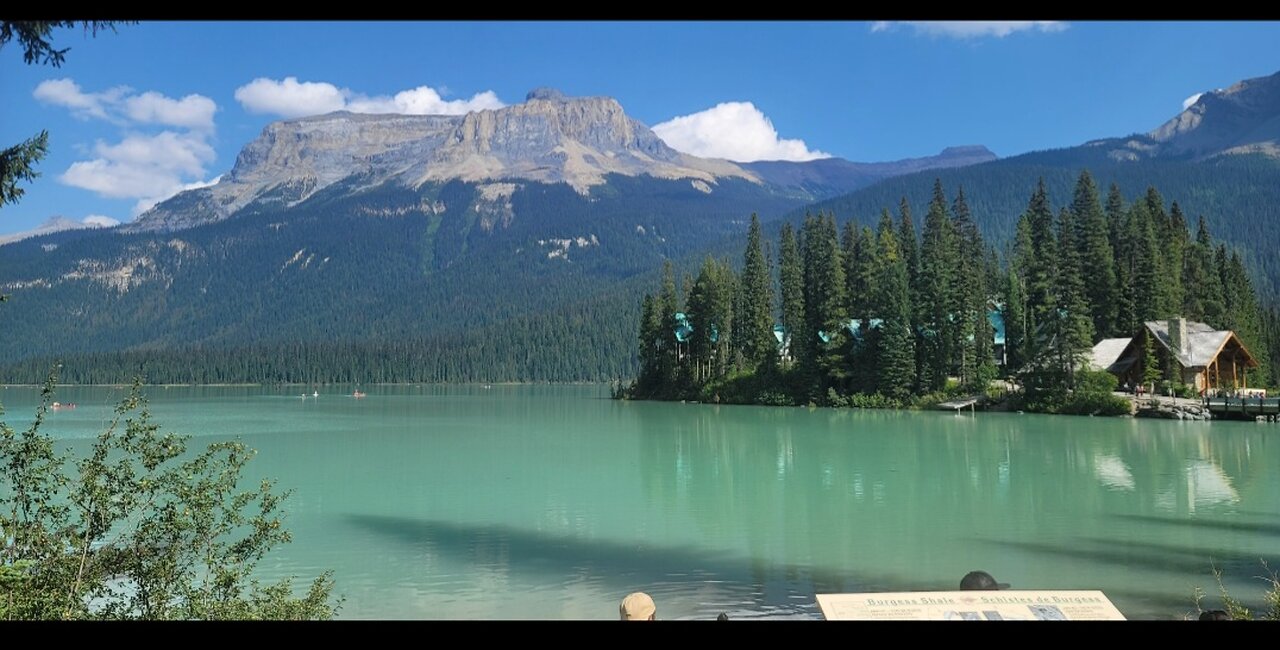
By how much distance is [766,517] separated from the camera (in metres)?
20.3

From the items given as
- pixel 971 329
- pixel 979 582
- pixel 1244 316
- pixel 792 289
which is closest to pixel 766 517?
pixel 979 582

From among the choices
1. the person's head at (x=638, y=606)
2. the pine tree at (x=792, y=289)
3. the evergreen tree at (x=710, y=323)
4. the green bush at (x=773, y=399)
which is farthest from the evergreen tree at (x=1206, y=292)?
the person's head at (x=638, y=606)

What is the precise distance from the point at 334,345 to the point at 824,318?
13729cm

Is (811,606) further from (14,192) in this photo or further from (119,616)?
(14,192)

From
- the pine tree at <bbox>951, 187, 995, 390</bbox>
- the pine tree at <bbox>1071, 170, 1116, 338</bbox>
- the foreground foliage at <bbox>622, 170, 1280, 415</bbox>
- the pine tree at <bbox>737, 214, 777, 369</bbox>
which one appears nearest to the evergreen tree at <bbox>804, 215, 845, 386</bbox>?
the foreground foliage at <bbox>622, 170, 1280, 415</bbox>

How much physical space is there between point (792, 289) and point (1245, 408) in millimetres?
34574

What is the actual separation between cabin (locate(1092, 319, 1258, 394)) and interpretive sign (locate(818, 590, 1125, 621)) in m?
56.3

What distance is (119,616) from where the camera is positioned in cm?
766

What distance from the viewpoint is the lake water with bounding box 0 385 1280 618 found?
45.6ft

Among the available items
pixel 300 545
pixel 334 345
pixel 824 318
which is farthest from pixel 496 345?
pixel 300 545

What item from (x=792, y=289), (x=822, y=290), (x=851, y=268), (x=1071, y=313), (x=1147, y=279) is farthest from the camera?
(x=792, y=289)

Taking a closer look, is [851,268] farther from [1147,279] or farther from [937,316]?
[1147,279]
